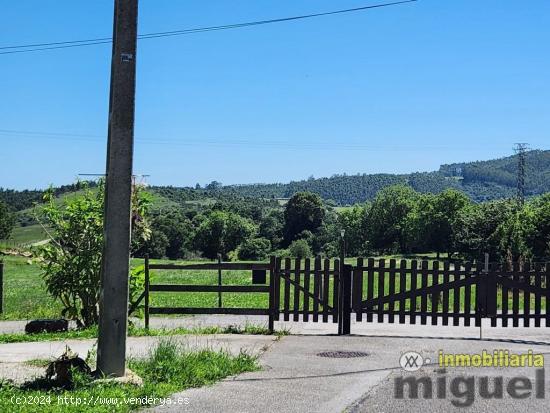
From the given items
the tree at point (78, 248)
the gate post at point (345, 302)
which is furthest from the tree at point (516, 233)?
the tree at point (78, 248)

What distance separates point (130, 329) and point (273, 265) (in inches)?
125

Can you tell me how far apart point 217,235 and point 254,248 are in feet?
22.0

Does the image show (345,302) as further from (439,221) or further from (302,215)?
(302,215)

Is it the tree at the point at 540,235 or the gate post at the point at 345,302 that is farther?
the tree at the point at 540,235

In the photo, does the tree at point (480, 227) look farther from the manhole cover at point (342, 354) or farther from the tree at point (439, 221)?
the manhole cover at point (342, 354)

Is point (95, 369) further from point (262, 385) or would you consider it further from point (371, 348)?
point (371, 348)

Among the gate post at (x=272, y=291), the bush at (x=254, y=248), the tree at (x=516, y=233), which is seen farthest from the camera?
the bush at (x=254, y=248)

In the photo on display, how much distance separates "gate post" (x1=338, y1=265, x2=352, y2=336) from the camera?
13.5m

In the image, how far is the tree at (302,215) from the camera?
132375 millimetres

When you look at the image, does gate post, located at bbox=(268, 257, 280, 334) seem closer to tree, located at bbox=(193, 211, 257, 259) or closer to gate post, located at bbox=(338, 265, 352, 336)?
gate post, located at bbox=(338, 265, 352, 336)

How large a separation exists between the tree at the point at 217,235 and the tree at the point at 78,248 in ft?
330

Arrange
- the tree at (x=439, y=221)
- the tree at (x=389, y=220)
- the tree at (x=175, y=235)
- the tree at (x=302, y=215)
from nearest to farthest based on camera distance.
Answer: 1. the tree at (x=439, y=221)
2. the tree at (x=175, y=235)
3. the tree at (x=389, y=220)
4. the tree at (x=302, y=215)

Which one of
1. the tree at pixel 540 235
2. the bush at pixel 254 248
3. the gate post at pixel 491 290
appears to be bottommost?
the bush at pixel 254 248

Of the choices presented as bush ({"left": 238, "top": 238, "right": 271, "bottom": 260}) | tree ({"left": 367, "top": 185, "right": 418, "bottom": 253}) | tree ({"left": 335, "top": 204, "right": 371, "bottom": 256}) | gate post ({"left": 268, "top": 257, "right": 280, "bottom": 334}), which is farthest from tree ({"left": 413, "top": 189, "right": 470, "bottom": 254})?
gate post ({"left": 268, "top": 257, "right": 280, "bottom": 334})
